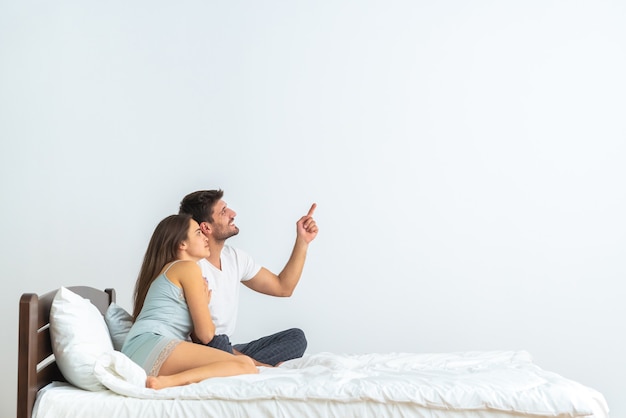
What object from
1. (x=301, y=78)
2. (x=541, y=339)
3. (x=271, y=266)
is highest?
(x=301, y=78)

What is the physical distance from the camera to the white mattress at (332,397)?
2201 millimetres

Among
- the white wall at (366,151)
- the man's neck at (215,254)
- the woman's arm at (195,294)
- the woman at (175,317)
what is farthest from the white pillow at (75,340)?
the white wall at (366,151)

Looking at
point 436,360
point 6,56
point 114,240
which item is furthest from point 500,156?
point 6,56

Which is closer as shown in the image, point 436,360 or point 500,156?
point 436,360

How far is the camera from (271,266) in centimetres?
431

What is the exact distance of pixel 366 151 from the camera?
4.39m

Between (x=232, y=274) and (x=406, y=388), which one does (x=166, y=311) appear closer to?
(x=232, y=274)

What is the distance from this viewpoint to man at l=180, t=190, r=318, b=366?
3.19 meters

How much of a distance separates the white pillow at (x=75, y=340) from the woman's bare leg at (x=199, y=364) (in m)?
0.22

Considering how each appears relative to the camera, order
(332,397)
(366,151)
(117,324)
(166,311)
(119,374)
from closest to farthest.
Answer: (332,397), (119,374), (166,311), (117,324), (366,151)

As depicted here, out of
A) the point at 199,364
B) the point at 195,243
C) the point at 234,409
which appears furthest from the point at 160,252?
the point at 234,409

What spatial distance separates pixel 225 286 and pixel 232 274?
106mm

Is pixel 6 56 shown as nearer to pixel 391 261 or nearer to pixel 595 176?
pixel 391 261

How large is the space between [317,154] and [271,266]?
68cm
